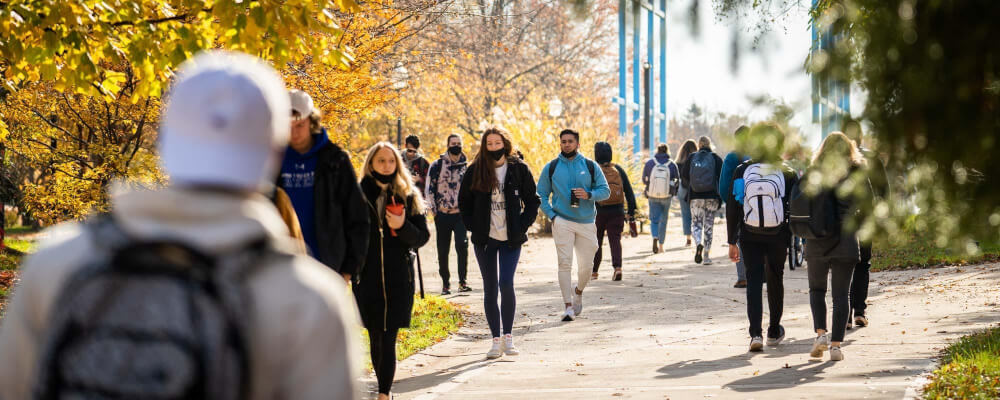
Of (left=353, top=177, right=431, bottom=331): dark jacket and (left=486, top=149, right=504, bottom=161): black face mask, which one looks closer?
(left=353, top=177, right=431, bottom=331): dark jacket

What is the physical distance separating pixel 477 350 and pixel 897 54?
6.14m

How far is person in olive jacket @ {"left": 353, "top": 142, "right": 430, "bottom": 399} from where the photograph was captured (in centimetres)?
655

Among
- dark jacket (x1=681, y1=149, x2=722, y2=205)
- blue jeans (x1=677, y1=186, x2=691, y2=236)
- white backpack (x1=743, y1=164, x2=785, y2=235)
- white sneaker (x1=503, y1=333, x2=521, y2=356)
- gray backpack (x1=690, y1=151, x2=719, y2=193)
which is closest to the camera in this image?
white backpack (x1=743, y1=164, x2=785, y2=235)

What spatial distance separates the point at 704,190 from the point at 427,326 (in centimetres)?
752

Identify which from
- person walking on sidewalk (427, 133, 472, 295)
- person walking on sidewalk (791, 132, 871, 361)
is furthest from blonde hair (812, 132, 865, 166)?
person walking on sidewalk (427, 133, 472, 295)

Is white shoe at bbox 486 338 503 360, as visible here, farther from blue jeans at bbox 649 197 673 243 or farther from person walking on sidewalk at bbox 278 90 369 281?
blue jeans at bbox 649 197 673 243

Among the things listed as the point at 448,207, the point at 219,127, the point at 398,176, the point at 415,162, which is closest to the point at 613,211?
the point at 448,207

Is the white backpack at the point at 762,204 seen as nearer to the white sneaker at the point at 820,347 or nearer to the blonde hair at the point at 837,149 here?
the white sneaker at the point at 820,347

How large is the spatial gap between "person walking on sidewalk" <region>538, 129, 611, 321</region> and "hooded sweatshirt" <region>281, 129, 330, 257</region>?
5251 millimetres

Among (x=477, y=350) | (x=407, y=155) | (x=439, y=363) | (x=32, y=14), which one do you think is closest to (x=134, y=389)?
(x=32, y=14)

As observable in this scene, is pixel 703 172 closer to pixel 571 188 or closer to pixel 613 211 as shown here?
pixel 613 211

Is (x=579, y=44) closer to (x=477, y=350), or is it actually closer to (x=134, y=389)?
(x=477, y=350)

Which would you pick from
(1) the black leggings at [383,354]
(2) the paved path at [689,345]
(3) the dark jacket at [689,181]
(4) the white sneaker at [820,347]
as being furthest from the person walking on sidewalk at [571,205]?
(3) the dark jacket at [689,181]

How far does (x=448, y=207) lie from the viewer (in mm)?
13711
